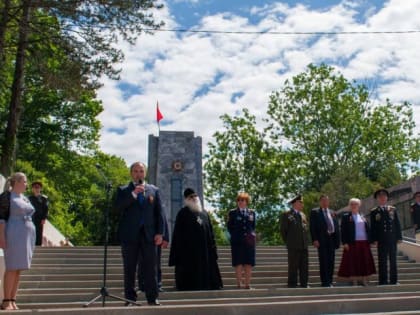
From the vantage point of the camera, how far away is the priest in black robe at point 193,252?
9992 mm

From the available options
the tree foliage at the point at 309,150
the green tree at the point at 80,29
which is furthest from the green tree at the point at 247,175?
the green tree at the point at 80,29

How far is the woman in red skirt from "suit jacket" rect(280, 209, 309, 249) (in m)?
0.82

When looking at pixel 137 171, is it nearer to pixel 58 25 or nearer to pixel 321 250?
pixel 321 250

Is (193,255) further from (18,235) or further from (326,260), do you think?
(18,235)

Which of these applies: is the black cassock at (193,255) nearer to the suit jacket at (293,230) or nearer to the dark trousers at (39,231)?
the suit jacket at (293,230)

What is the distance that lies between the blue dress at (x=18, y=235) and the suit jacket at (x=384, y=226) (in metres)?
6.07

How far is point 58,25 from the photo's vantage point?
58.5ft

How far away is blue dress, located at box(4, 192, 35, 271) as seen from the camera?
724 cm

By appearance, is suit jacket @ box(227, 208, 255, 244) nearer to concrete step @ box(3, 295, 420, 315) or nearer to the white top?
the white top

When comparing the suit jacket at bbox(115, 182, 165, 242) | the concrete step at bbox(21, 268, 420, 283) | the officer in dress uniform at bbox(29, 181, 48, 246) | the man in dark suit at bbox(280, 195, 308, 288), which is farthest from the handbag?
the officer in dress uniform at bbox(29, 181, 48, 246)

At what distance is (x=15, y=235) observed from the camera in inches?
288

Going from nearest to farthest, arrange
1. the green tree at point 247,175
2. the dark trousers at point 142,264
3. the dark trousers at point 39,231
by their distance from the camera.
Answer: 1. the dark trousers at point 142,264
2. the dark trousers at point 39,231
3. the green tree at point 247,175

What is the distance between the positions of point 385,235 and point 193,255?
3346 mm

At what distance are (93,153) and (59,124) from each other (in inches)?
118
